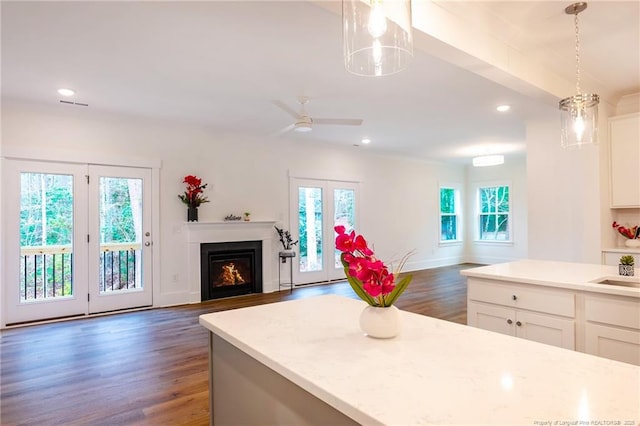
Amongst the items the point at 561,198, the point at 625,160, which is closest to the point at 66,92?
the point at 561,198

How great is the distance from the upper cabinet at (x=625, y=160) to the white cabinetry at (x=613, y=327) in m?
2.76

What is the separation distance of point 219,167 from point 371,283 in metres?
4.94

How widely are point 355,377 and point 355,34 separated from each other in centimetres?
131

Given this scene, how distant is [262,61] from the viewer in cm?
330

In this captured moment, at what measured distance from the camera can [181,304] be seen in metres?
5.29

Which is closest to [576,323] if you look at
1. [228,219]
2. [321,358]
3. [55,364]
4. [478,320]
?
[478,320]

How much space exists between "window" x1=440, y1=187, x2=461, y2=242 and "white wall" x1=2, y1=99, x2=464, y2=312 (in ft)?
3.10

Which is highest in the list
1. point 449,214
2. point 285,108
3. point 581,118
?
point 285,108

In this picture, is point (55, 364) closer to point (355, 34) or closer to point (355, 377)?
point (355, 377)

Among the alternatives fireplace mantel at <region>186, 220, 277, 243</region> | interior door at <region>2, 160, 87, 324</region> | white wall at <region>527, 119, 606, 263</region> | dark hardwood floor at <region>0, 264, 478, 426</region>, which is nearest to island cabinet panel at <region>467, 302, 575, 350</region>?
dark hardwood floor at <region>0, 264, 478, 426</region>

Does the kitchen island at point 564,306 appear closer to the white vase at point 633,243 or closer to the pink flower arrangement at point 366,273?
the pink flower arrangement at point 366,273

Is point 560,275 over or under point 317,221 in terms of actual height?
under

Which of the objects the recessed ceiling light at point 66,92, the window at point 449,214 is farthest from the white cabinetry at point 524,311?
the window at point 449,214

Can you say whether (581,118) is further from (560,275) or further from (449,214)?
(449,214)
